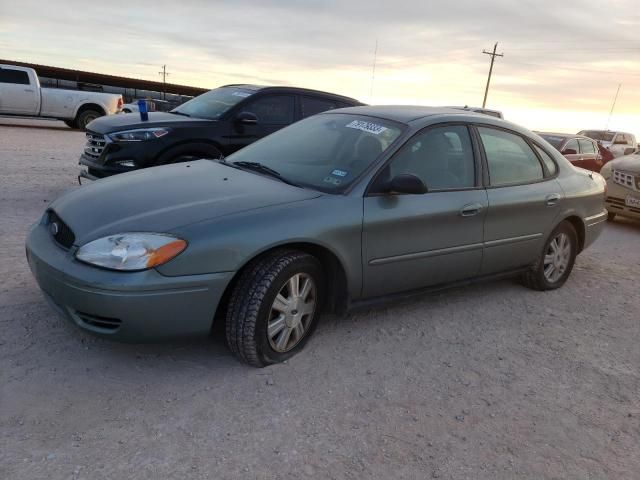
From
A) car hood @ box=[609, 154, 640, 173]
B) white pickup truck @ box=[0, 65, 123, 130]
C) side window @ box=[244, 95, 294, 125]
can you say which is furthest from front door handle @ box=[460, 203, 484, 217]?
white pickup truck @ box=[0, 65, 123, 130]

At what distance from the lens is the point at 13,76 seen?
612 inches

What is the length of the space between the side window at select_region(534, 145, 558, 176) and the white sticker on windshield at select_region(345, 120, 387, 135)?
1683 mm

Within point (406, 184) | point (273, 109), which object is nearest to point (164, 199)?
point (406, 184)

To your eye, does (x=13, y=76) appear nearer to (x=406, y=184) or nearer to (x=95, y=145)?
(x=95, y=145)

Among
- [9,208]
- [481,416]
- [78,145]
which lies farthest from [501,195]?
[78,145]

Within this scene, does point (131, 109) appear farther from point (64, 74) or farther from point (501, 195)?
point (501, 195)

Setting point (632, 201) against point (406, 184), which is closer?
point (406, 184)

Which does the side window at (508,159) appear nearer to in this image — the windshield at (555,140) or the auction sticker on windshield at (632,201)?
the auction sticker on windshield at (632,201)

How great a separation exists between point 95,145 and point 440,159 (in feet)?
14.7

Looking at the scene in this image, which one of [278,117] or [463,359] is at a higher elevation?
[278,117]

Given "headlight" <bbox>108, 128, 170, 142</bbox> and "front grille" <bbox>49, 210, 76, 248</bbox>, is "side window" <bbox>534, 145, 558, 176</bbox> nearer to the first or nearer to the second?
"front grille" <bbox>49, 210, 76, 248</bbox>

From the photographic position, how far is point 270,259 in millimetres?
3045

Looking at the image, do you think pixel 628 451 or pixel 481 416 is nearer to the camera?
pixel 628 451

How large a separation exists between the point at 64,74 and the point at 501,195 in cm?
3654
